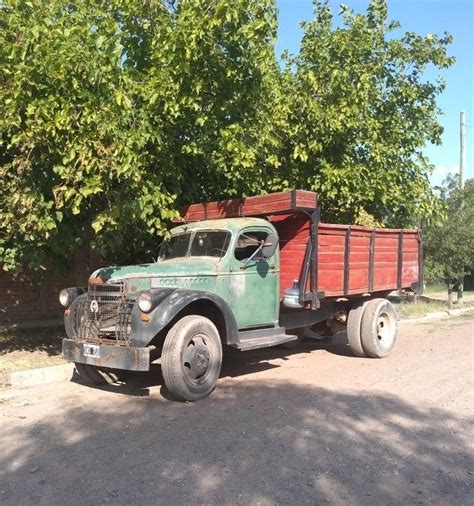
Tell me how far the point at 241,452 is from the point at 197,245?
11.7ft

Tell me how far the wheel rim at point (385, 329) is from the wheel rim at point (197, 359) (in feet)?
13.3

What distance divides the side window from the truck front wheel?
1.19 metres

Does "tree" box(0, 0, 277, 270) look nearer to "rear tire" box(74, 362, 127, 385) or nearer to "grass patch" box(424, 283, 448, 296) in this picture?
"rear tire" box(74, 362, 127, 385)

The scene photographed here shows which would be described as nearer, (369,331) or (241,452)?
(241,452)

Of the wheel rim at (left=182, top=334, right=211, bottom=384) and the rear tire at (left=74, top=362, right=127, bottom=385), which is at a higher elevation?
the wheel rim at (left=182, top=334, right=211, bottom=384)

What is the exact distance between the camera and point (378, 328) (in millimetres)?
9828

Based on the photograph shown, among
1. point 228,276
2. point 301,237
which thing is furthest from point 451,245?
point 228,276

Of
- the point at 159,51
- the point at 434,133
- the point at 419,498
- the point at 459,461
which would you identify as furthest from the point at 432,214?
the point at 419,498

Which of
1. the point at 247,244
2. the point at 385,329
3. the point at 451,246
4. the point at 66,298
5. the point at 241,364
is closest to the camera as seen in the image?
the point at 66,298

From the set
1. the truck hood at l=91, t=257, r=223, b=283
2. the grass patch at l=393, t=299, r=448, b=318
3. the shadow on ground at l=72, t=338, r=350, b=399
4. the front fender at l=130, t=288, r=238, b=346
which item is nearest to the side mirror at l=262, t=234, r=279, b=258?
the truck hood at l=91, t=257, r=223, b=283

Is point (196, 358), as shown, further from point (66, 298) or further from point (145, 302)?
point (66, 298)

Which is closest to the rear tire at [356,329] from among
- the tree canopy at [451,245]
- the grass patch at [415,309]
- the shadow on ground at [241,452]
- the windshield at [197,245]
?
the shadow on ground at [241,452]

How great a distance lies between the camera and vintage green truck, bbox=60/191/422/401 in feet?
21.5

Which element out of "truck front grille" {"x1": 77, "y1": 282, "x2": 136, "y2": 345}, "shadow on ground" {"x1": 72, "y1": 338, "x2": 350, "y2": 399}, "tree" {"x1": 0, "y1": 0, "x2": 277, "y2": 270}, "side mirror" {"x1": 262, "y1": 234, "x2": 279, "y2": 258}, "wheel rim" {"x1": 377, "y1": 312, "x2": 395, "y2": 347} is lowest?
"shadow on ground" {"x1": 72, "y1": 338, "x2": 350, "y2": 399}
